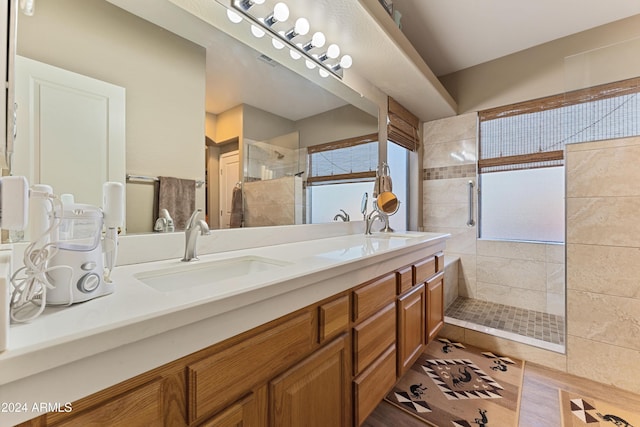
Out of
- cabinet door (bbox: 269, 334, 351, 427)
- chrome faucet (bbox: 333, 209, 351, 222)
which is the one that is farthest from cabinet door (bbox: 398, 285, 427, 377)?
Answer: chrome faucet (bbox: 333, 209, 351, 222)

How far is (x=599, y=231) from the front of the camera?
169cm

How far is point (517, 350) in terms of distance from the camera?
1950 millimetres

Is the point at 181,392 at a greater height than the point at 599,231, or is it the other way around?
the point at 599,231

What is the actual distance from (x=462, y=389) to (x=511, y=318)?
1.11 meters

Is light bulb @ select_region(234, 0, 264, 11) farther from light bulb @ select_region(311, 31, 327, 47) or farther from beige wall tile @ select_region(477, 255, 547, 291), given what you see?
beige wall tile @ select_region(477, 255, 547, 291)

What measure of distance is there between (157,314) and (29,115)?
0.80 m

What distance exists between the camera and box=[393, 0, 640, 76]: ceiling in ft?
6.49

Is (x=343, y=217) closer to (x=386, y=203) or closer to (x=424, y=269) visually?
(x=386, y=203)

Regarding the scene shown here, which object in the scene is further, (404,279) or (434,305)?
(434,305)

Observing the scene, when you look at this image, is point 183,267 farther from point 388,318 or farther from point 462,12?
point 462,12

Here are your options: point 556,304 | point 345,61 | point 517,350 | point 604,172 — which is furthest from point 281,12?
point 556,304

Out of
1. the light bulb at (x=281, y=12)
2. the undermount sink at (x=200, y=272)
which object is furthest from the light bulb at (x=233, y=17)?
the undermount sink at (x=200, y=272)

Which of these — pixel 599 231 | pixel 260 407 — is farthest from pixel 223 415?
pixel 599 231

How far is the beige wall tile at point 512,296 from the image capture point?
7.98 feet
